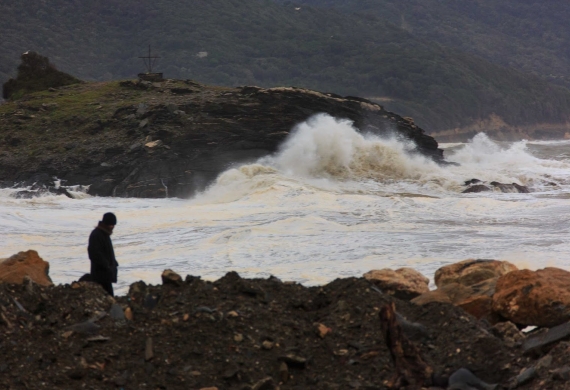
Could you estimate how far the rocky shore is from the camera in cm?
764

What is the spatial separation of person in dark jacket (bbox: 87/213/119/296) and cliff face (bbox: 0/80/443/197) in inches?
832

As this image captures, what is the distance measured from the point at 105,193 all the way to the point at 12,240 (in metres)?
11.3

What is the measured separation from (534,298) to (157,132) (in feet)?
84.3

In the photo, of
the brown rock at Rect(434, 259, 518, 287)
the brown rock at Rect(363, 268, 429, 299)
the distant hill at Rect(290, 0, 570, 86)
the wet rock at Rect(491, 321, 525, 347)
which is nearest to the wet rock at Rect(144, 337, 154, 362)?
the wet rock at Rect(491, 321, 525, 347)

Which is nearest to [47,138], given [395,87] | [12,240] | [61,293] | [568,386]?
[12,240]

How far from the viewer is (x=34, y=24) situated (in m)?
127

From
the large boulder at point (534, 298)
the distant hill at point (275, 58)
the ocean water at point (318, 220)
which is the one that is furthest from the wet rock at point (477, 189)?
the distant hill at point (275, 58)

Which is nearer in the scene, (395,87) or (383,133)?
(383,133)

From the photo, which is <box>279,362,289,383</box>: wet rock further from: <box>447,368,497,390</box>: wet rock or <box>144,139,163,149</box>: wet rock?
<box>144,139,163,149</box>: wet rock

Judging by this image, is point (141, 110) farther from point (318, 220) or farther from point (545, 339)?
point (545, 339)

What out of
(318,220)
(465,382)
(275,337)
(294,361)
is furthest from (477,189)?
(465,382)

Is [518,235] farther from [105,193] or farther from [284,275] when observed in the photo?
[105,193]

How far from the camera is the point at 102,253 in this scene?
10320 millimetres

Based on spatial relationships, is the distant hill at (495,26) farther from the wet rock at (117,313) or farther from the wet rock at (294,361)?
the wet rock at (294,361)
